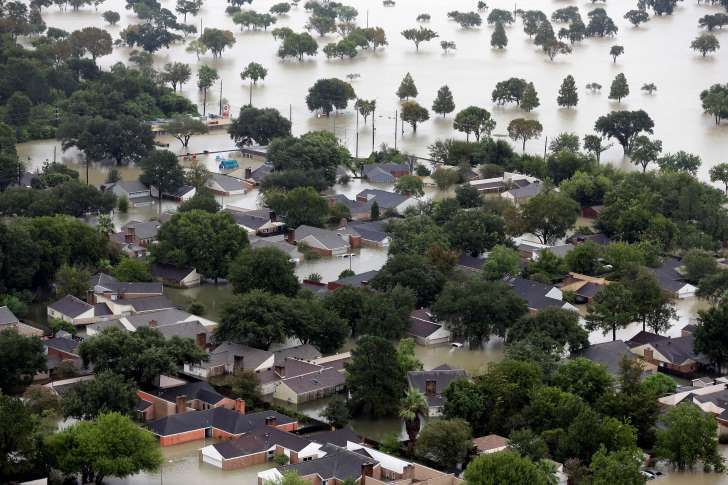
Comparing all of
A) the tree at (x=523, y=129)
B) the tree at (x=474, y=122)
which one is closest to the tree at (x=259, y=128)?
the tree at (x=474, y=122)

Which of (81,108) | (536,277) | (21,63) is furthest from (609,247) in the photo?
(21,63)

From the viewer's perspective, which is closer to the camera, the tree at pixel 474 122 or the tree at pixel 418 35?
the tree at pixel 474 122

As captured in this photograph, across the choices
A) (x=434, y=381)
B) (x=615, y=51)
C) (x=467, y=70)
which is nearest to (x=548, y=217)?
(x=434, y=381)

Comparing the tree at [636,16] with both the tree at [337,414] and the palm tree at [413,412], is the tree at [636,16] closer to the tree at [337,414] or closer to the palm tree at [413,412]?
the tree at [337,414]

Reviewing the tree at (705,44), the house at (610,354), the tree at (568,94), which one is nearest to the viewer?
the house at (610,354)

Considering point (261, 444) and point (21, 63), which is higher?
point (21, 63)

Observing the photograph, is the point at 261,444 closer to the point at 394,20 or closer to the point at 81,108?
the point at 81,108

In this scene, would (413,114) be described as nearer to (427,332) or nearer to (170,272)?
(170,272)
